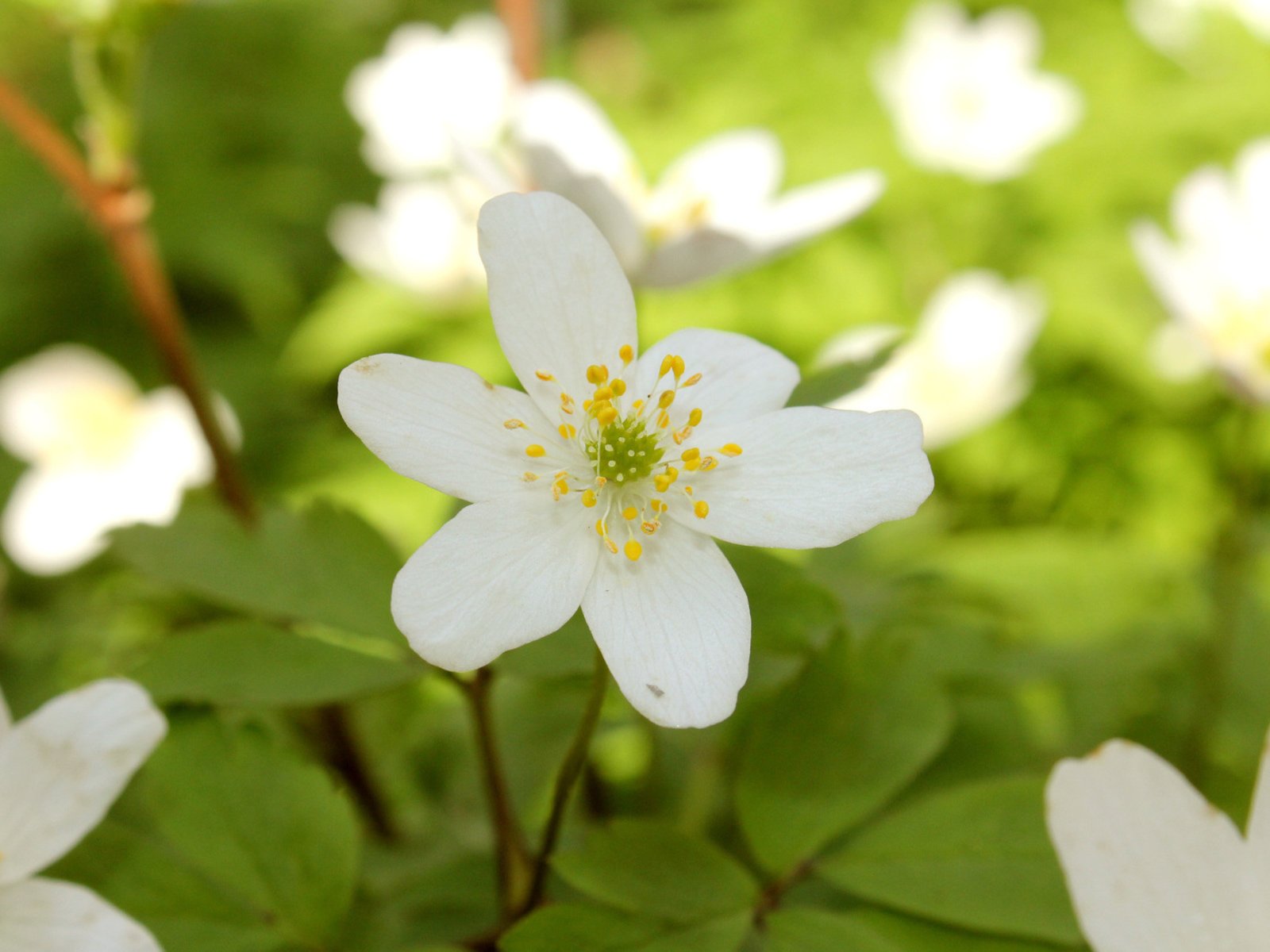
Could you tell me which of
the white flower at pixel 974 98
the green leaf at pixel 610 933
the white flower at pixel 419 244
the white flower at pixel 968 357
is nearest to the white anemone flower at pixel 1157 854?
the green leaf at pixel 610 933

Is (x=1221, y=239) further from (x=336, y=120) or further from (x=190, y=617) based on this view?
(x=336, y=120)

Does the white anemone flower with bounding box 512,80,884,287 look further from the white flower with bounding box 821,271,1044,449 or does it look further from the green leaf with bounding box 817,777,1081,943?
the white flower with bounding box 821,271,1044,449

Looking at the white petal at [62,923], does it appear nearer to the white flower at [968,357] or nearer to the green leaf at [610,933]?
the green leaf at [610,933]

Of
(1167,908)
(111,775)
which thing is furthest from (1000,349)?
(111,775)

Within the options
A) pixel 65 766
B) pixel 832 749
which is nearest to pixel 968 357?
pixel 832 749

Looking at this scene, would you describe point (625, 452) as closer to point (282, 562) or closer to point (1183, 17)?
point (282, 562)

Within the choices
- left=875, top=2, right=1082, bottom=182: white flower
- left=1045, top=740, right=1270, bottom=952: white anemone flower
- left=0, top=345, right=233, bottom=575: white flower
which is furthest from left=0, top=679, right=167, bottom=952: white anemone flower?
left=875, top=2, right=1082, bottom=182: white flower
